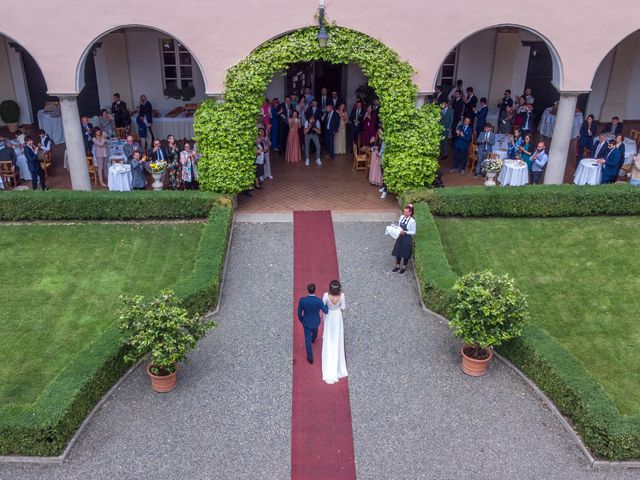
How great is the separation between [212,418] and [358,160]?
1056 cm

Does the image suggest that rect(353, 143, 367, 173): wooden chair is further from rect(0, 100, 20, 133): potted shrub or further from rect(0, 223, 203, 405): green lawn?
rect(0, 100, 20, 133): potted shrub

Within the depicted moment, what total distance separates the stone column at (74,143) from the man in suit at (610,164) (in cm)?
1333

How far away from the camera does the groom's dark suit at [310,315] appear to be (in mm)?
10477

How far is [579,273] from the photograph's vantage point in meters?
13.5

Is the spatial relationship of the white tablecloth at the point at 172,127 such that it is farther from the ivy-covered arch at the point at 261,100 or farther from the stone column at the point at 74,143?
the ivy-covered arch at the point at 261,100

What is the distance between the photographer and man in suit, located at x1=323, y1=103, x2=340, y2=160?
19391mm

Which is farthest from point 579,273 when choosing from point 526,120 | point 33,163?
point 33,163

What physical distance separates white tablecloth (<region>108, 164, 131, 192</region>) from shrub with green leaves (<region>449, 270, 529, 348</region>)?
379 inches

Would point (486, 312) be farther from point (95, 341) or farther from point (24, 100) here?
point (24, 100)

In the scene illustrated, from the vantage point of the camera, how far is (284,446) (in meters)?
9.35

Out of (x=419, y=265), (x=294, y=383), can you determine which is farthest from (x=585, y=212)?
(x=294, y=383)

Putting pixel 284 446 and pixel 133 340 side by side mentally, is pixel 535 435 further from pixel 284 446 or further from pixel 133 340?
pixel 133 340

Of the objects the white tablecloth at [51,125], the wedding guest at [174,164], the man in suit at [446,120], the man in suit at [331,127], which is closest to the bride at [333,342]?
the wedding guest at [174,164]

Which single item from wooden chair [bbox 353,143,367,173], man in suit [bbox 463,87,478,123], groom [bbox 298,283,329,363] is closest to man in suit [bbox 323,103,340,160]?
wooden chair [bbox 353,143,367,173]
